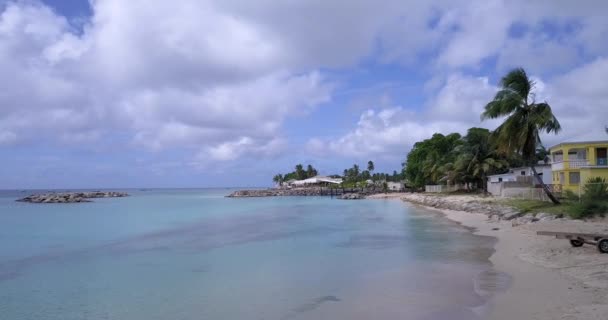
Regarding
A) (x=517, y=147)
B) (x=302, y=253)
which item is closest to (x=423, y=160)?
(x=517, y=147)

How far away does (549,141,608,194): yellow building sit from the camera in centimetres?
2534

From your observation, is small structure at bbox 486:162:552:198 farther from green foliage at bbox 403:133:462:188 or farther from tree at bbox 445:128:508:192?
green foliage at bbox 403:133:462:188

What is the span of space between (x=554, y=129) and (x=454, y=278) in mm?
15101

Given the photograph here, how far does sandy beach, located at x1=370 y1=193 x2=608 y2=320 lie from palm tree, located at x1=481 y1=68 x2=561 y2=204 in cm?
692

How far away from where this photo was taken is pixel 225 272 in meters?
12.4

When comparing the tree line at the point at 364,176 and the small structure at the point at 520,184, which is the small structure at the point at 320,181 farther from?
the small structure at the point at 520,184

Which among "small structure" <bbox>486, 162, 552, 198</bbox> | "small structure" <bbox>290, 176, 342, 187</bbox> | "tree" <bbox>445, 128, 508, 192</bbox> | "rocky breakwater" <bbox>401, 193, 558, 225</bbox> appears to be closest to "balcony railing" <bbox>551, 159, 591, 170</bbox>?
"small structure" <bbox>486, 162, 552, 198</bbox>

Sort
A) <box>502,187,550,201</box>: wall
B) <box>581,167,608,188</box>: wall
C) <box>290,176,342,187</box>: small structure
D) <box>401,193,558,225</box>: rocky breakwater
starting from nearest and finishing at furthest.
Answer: <box>401,193,558,225</box>: rocky breakwater → <box>502,187,550,201</box>: wall → <box>581,167,608,188</box>: wall → <box>290,176,342,187</box>: small structure

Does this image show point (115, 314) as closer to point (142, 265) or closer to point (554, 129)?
point (142, 265)

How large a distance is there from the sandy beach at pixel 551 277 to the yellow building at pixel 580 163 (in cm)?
Result: 1128

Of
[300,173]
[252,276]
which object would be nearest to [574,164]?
[252,276]

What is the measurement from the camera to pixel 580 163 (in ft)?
85.3

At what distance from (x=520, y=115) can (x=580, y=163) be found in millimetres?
6974

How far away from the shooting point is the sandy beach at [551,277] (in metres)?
6.87
